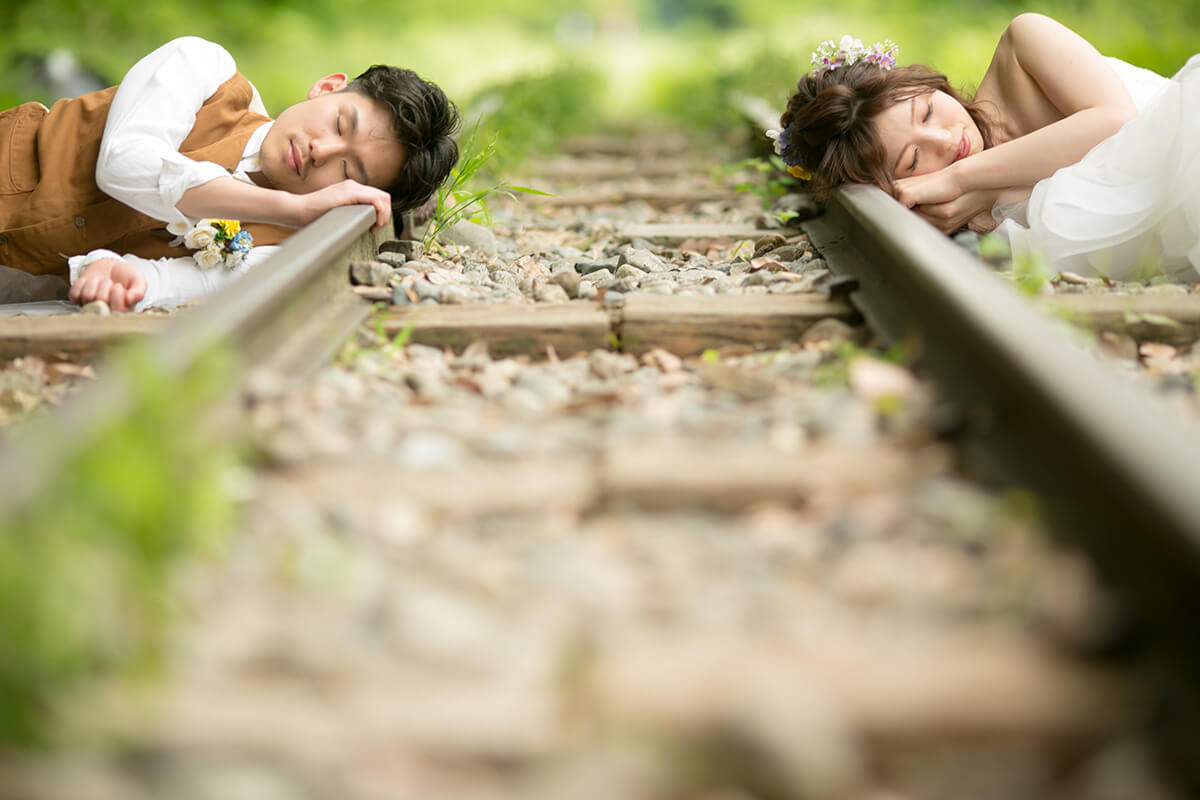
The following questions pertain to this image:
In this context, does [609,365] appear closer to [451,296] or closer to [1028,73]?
[451,296]

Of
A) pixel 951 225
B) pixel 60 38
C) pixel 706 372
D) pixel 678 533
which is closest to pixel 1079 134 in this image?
pixel 951 225

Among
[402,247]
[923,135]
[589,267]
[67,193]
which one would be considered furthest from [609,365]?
[67,193]

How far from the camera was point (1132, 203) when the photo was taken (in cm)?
256

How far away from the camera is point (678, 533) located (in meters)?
1.18

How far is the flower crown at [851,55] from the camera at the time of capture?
3.17m

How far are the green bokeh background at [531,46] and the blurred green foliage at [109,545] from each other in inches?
203

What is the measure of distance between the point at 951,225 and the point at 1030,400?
1818mm

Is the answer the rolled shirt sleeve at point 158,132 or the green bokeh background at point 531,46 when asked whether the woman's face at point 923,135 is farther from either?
the green bokeh background at point 531,46

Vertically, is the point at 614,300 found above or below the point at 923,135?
below

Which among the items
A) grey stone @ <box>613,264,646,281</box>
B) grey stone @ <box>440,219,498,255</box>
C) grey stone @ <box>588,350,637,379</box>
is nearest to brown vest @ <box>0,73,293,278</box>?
grey stone @ <box>440,219,498,255</box>

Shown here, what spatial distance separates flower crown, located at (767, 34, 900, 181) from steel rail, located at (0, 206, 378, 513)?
4.97ft

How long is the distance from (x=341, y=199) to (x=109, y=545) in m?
1.87

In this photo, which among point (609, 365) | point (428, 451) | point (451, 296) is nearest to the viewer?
point (428, 451)

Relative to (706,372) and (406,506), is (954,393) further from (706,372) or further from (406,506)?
(406,506)
